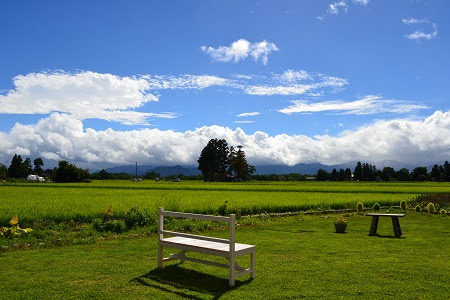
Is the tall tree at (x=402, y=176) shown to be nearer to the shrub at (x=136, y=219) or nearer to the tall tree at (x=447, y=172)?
the tall tree at (x=447, y=172)

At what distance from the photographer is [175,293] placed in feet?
25.7

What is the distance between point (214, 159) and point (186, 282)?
408 ft

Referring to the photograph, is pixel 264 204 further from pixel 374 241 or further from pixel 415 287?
pixel 415 287

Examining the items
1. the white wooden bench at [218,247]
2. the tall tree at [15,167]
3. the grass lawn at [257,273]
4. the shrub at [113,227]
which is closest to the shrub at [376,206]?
the grass lawn at [257,273]

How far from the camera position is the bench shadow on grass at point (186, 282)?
25.8 ft

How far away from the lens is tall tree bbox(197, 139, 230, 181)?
133000 millimetres

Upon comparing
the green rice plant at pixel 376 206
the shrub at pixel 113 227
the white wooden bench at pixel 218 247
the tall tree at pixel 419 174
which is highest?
the tall tree at pixel 419 174

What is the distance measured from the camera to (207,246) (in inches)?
342

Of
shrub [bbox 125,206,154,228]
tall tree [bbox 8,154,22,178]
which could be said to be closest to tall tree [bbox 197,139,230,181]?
tall tree [bbox 8,154,22,178]

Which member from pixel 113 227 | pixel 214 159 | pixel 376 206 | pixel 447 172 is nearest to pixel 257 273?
pixel 113 227

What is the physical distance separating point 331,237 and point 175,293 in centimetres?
933

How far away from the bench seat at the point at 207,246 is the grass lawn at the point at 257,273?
692mm

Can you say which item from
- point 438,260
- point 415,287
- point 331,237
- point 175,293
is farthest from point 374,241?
point 175,293

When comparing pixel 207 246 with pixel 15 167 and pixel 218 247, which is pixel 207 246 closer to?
pixel 218 247
